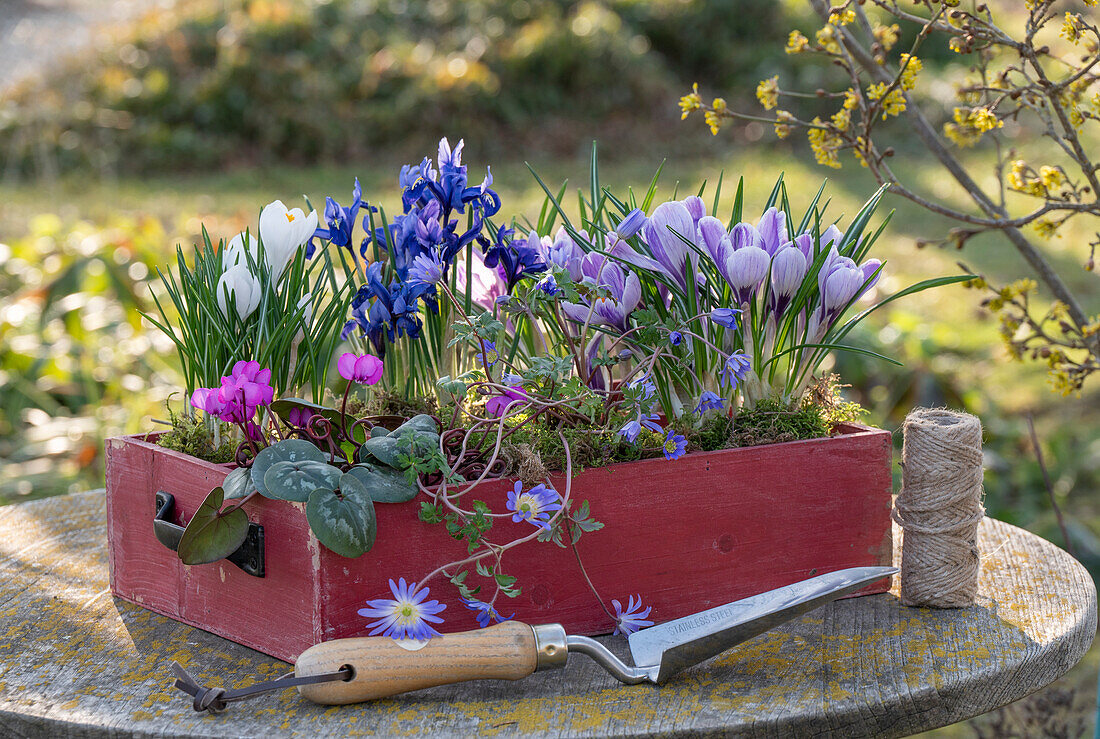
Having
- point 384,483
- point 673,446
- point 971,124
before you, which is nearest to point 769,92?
point 971,124

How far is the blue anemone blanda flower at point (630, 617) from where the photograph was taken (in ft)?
3.57

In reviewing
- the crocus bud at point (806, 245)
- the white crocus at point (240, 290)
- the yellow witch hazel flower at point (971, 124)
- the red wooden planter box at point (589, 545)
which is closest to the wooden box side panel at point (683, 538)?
the red wooden planter box at point (589, 545)

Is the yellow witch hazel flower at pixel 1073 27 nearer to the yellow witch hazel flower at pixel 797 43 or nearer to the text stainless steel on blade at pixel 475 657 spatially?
the yellow witch hazel flower at pixel 797 43

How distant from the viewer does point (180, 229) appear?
501 centimetres

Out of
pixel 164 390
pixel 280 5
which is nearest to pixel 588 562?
pixel 164 390

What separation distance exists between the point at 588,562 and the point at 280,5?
8.53m

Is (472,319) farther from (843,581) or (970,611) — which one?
(970,611)

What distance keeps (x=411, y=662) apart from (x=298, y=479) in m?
0.21

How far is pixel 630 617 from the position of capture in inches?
43.4

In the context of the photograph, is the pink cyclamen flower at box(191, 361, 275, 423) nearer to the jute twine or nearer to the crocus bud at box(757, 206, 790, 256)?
the crocus bud at box(757, 206, 790, 256)

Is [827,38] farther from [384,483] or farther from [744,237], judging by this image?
[384,483]

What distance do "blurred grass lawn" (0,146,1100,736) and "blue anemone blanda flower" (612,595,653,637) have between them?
1455 mm

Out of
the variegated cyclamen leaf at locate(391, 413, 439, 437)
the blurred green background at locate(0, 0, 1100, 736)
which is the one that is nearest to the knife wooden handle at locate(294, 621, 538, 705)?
the variegated cyclamen leaf at locate(391, 413, 439, 437)

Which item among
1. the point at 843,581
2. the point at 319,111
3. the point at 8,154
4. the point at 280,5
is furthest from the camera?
the point at 280,5
